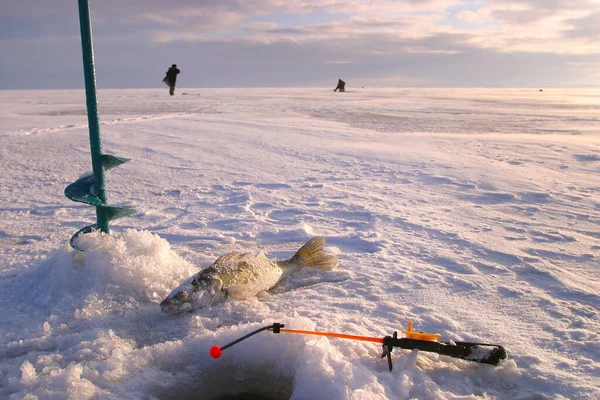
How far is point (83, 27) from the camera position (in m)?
2.83

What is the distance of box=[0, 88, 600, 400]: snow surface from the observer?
2.04 metres

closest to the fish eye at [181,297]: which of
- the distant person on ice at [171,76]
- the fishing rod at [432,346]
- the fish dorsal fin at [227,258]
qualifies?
the fish dorsal fin at [227,258]

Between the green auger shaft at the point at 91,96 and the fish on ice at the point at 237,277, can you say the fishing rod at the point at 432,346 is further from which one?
the green auger shaft at the point at 91,96

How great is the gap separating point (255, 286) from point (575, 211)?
3523 millimetres

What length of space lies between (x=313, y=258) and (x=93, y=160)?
5.54ft

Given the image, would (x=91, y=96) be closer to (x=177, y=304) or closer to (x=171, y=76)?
(x=177, y=304)

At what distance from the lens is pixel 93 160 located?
9.82 ft

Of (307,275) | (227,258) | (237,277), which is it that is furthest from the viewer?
(307,275)

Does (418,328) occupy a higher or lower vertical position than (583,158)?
lower

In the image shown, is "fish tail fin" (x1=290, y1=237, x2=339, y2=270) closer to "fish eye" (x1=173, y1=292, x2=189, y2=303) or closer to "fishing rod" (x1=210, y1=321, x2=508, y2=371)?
"fish eye" (x1=173, y1=292, x2=189, y2=303)

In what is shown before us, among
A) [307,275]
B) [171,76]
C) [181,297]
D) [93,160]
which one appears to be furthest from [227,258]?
[171,76]

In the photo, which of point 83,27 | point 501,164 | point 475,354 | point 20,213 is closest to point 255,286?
point 475,354

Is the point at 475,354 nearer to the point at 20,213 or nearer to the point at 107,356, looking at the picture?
the point at 107,356

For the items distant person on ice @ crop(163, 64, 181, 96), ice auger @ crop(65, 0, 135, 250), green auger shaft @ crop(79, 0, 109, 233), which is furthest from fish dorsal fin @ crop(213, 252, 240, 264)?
distant person on ice @ crop(163, 64, 181, 96)
